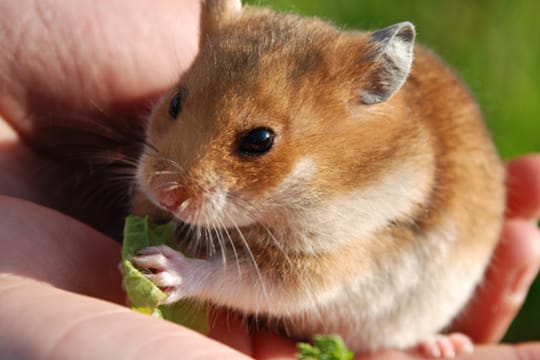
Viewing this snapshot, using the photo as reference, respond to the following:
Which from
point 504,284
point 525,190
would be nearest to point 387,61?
point 504,284

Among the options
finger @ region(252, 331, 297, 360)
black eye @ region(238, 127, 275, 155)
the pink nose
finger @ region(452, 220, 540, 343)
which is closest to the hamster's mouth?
the pink nose

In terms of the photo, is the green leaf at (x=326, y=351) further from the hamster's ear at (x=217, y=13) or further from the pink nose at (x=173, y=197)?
the hamster's ear at (x=217, y=13)

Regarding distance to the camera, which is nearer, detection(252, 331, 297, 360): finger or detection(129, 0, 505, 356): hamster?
detection(129, 0, 505, 356): hamster

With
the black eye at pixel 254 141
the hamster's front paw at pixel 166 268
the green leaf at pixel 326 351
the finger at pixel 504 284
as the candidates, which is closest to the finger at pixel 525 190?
the finger at pixel 504 284

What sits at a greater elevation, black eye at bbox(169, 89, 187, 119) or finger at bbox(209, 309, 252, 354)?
black eye at bbox(169, 89, 187, 119)

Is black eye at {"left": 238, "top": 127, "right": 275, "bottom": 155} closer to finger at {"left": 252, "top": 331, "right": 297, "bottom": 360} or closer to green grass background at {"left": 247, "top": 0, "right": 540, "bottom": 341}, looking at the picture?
finger at {"left": 252, "top": 331, "right": 297, "bottom": 360}
